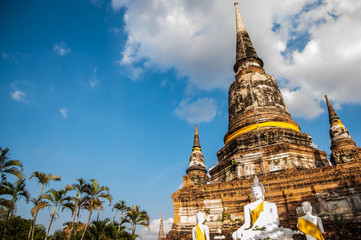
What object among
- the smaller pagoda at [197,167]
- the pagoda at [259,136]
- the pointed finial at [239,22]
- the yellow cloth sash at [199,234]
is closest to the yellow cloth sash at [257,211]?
the yellow cloth sash at [199,234]

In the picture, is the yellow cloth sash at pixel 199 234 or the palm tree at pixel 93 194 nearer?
the yellow cloth sash at pixel 199 234

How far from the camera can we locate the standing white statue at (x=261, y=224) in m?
5.92

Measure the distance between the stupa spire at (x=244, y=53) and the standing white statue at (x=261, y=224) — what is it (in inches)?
639

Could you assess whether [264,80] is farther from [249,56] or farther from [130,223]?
[130,223]

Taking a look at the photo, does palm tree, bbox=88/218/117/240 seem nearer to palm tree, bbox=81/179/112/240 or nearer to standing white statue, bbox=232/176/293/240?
palm tree, bbox=81/179/112/240

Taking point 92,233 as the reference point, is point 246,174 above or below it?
above

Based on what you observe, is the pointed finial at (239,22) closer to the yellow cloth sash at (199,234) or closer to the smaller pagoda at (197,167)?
the smaller pagoda at (197,167)

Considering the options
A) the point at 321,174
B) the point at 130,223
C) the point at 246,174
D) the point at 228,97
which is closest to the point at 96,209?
the point at 130,223

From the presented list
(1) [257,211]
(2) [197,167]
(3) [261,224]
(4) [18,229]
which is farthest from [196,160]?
(4) [18,229]

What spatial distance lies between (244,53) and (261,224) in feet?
61.3

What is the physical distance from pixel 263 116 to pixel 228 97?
4784 millimetres

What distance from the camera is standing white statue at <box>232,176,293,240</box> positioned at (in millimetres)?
5917

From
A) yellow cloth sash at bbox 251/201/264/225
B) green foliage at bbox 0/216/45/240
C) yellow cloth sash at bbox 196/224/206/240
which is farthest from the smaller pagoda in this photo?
green foliage at bbox 0/216/45/240

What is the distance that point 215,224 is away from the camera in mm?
11586
